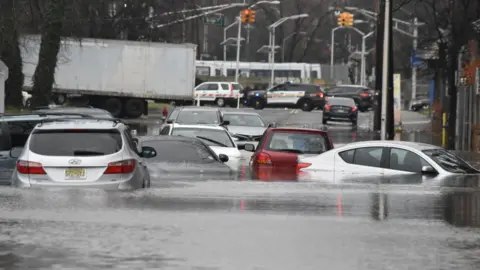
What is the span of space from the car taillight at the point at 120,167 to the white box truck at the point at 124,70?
39.6 metres

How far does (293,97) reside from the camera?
2650 inches

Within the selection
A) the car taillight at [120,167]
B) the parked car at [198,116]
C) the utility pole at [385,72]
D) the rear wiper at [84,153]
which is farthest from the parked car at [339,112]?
the rear wiper at [84,153]

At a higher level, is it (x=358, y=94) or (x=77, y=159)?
(x=358, y=94)

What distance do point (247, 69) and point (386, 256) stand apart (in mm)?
82876

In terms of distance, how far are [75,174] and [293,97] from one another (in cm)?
5442

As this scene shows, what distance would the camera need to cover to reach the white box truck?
53.2 meters

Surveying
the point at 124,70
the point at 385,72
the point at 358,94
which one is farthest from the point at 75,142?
the point at 358,94

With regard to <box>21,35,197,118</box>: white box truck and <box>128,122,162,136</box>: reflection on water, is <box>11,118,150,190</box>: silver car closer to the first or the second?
<box>128,122,162,136</box>: reflection on water

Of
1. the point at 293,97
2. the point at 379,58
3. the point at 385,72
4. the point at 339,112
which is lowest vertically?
the point at 339,112

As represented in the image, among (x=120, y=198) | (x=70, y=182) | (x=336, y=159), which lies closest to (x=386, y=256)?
(x=120, y=198)

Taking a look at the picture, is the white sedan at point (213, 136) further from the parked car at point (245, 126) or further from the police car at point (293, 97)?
the police car at point (293, 97)

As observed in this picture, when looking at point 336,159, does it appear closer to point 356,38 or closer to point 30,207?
point 30,207

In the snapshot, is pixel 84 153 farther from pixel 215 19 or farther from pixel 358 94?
pixel 358 94

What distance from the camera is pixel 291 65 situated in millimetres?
89625
